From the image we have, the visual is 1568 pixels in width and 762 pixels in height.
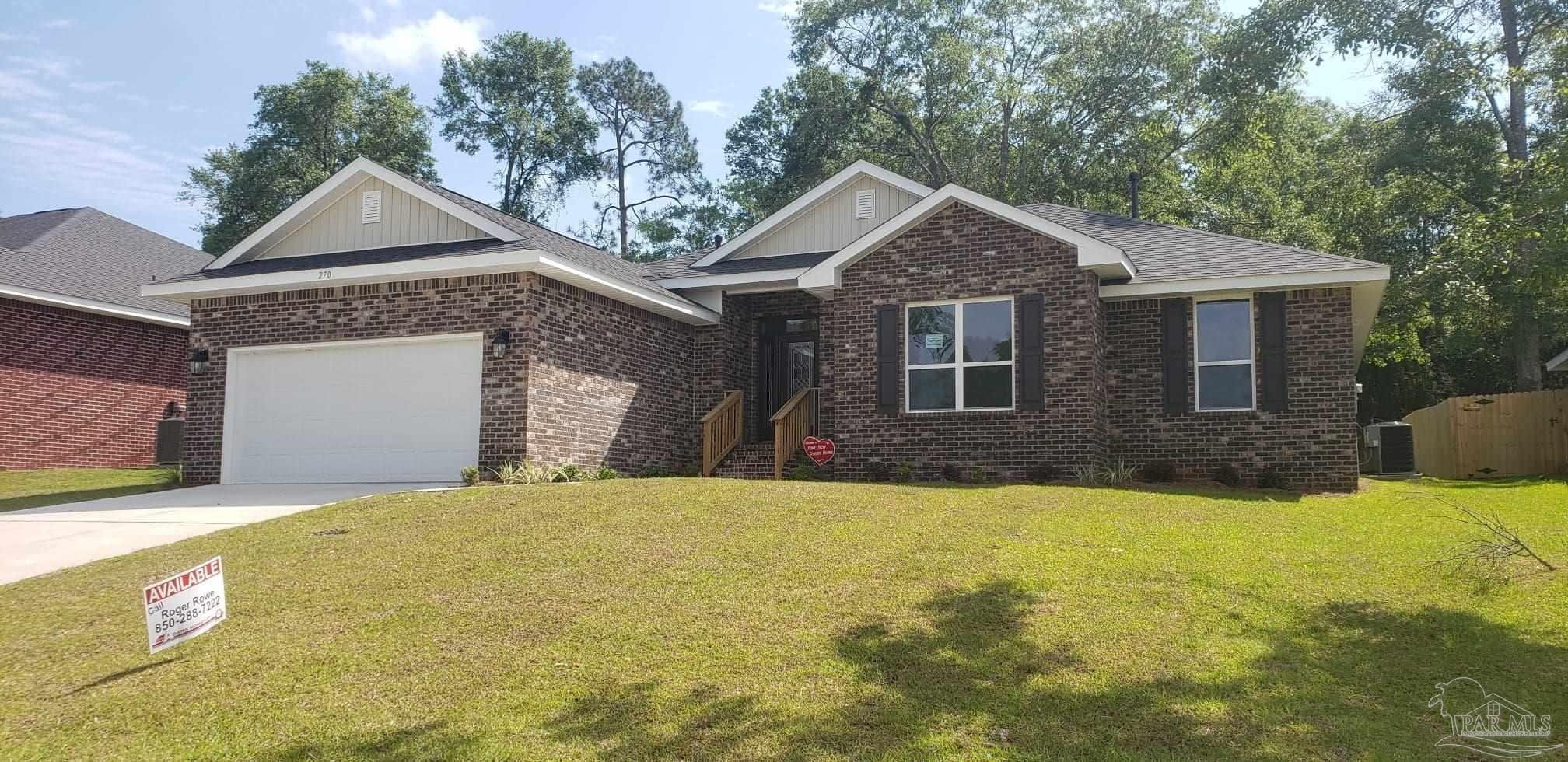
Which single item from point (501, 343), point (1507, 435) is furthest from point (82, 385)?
point (1507, 435)

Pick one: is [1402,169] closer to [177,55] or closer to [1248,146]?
[1248,146]

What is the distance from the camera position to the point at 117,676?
5.98 meters

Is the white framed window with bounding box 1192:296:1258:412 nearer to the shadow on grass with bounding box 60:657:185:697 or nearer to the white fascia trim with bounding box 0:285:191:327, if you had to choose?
the shadow on grass with bounding box 60:657:185:697

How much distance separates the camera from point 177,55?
23.0 m

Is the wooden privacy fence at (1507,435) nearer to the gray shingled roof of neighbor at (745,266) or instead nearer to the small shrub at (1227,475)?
the small shrub at (1227,475)

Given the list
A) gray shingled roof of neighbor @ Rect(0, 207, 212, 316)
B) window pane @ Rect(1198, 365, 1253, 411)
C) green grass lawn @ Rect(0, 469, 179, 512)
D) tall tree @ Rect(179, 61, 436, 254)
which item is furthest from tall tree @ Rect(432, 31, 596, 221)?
window pane @ Rect(1198, 365, 1253, 411)

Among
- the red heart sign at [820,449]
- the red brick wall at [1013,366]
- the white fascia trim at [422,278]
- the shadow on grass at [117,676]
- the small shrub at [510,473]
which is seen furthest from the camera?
the red heart sign at [820,449]

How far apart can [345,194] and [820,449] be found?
7.96 m

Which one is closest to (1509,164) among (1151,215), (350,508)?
(1151,215)

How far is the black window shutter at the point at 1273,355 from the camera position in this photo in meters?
13.6

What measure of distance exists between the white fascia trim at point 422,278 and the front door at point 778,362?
8.04ft

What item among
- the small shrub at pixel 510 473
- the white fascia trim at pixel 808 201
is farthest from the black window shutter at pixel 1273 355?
the small shrub at pixel 510 473

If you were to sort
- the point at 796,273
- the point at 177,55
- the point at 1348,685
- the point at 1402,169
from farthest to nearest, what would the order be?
the point at 1402,169, the point at 177,55, the point at 796,273, the point at 1348,685

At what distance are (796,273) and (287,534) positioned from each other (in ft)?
29.0
